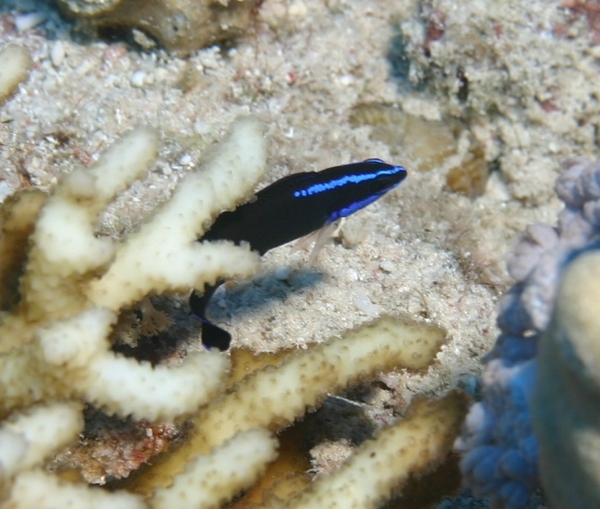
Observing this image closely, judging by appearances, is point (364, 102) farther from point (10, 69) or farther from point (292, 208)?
point (10, 69)

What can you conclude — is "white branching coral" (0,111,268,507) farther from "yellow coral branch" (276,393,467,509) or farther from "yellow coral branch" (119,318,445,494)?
"yellow coral branch" (276,393,467,509)

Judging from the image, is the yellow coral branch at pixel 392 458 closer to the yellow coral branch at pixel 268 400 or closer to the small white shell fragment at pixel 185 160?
the yellow coral branch at pixel 268 400

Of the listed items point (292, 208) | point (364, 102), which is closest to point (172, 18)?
point (364, 102)

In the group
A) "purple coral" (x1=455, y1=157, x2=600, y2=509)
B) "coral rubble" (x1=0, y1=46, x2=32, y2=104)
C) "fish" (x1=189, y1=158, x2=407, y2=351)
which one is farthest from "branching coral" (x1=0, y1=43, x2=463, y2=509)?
"coral rubble" (x1=0, y1=46, x2=32, y2=104)

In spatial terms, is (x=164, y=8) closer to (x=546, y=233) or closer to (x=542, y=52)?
(x=542, y=52)

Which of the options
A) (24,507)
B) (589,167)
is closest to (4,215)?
(24,507)

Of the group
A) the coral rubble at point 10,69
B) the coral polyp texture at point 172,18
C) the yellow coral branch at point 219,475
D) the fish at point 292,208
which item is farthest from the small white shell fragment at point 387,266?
the coral rubble at point 10,69

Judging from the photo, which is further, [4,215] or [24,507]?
[4,215]

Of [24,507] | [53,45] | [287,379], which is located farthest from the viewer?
[53,45]
